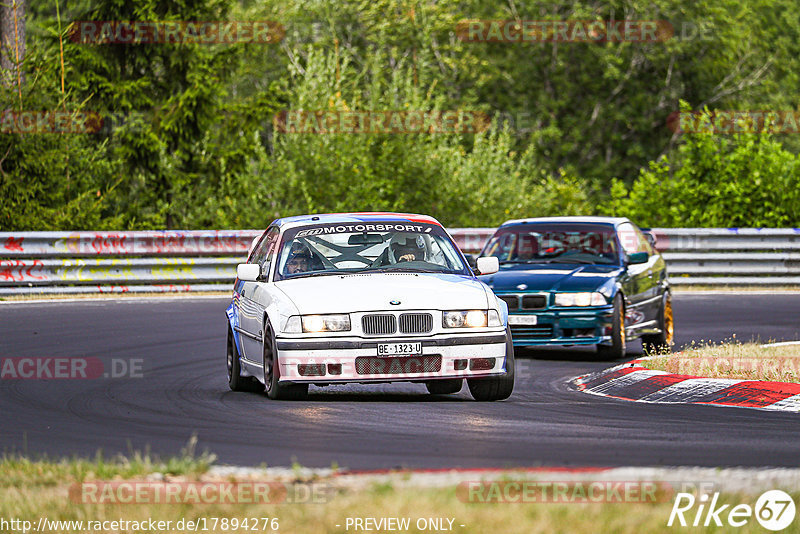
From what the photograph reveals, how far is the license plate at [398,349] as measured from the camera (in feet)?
35.6

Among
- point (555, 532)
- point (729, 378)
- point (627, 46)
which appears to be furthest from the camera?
point (627, 46)

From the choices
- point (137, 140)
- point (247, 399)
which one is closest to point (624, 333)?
point (247, 399)

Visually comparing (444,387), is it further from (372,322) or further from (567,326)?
(567,326)

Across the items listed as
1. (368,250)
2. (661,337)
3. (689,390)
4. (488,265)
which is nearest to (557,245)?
(661,337)

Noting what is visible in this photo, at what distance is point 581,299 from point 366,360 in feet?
16.0

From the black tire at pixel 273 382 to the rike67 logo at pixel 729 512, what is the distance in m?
5.16


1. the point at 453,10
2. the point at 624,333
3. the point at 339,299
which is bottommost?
the point at 624,333

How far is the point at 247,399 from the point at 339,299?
122 centimetres

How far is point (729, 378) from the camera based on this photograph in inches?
486

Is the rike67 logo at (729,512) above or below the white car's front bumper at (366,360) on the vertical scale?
above

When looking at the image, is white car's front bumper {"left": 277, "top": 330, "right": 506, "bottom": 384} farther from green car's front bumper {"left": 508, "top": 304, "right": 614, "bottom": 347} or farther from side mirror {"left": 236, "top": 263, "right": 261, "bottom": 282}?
green car's front bumper {"left": 508, "top": 304, "right": 614, "bottom": 347}

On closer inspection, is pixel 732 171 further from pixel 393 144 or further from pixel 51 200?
pixel 51 200

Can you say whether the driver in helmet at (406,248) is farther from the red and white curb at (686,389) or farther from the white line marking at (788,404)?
the white line marking at (788,404)

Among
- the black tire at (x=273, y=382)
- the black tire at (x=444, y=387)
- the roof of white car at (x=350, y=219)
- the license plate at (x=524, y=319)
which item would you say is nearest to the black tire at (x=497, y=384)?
the black tire at (x=444, y=387)
